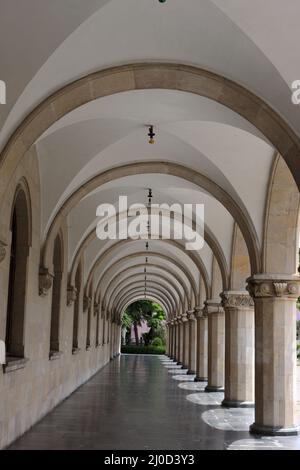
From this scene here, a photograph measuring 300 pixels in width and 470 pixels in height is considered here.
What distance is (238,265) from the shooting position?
1384 centimetres

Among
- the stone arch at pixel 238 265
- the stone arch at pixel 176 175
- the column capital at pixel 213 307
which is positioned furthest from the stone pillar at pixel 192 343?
the stone arch at pixel 176 175

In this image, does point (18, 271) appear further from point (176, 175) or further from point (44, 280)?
point (176, 175)

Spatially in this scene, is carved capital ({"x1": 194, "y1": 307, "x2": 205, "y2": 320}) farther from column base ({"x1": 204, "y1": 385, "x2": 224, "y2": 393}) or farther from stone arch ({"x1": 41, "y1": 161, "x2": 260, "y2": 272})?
stone arch ({"x1": 41, "y1": 161, "x2": 260, "y2": 272})

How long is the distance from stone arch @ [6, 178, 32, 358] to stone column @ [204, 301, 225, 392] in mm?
8085

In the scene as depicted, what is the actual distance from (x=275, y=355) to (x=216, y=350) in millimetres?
6535

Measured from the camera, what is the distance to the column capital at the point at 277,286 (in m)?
9.91

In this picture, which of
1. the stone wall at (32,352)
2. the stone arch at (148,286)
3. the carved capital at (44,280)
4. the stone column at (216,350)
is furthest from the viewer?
the stone arch at (148,286)

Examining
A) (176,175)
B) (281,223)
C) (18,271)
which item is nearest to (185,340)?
(176,175)

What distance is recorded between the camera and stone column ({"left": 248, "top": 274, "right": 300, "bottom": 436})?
Answer: 9.67 metres

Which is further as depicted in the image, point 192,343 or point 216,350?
point 192,343

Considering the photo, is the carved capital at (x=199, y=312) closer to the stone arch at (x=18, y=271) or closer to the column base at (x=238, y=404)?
the column base at (x=238, y=404)

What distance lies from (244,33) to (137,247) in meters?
18.8

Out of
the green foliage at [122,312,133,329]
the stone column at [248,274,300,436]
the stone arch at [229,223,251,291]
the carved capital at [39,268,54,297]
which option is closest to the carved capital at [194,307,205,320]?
the stone arch at [229,223,251,291]

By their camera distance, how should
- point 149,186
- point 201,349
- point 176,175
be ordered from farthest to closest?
point 201,349 → point 149,186 → point 176,175
